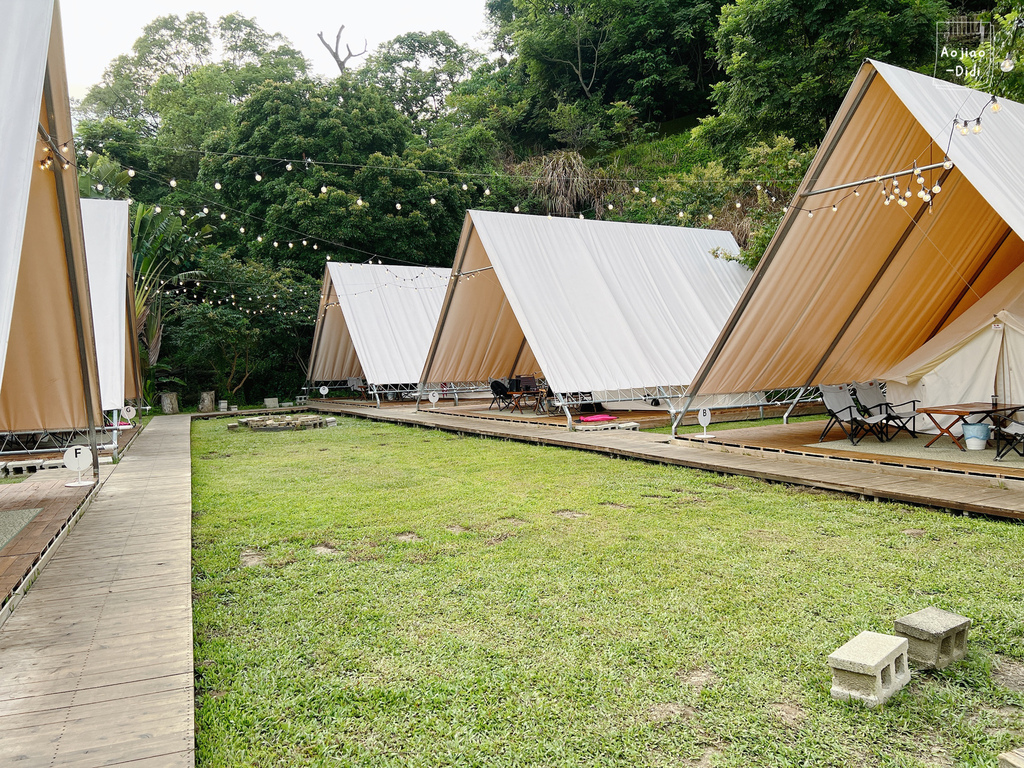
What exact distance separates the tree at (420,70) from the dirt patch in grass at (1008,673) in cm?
3055

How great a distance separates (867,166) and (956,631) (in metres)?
5.52

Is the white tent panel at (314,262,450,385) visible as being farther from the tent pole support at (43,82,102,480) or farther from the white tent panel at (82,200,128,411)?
the tent pole support at (43,82,102,480)

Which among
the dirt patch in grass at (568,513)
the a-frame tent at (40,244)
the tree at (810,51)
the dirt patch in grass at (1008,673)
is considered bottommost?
the dirt patch in grass at (1008,673)

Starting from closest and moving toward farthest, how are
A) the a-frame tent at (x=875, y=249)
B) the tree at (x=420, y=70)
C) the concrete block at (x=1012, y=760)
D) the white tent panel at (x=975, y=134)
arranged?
the concrete block at (x=1012, y=760), the white tent panel at (x=975, y=134), the a-frame tent at (x=875, y=249), the tree at (x=420, y=70)

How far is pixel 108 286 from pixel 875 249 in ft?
35.0

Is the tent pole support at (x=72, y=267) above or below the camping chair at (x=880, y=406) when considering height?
above

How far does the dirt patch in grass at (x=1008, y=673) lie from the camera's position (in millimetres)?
2408

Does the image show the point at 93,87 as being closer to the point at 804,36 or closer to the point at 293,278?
the point at 293,278

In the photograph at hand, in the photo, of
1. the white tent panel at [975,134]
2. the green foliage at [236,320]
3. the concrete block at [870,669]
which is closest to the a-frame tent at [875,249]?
the white tent panel at [975,134]

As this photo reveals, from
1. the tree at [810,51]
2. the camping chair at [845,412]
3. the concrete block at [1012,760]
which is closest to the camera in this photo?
the concrete block at [1012,760]

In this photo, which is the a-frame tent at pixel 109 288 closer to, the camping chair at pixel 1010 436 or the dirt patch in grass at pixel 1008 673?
the dirt patch in grass at pixel 1008 673

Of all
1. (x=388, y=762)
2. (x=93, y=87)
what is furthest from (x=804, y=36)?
(x=93, y=87)

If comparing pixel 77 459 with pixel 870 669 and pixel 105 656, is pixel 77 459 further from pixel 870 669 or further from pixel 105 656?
pixel 870 669

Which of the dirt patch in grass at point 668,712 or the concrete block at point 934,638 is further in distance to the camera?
the concrete block at point 934,638
